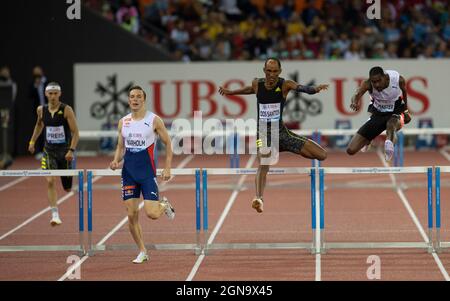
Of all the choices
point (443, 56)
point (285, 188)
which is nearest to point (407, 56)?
point (443, 56)

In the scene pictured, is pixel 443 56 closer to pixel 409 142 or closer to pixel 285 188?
pixel 409 142

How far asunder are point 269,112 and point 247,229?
2568mm

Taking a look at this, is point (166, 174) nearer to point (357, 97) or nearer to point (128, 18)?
point (357, 97)

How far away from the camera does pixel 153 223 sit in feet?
49.8

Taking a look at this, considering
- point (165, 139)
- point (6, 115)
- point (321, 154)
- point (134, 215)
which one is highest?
point (165, 139)

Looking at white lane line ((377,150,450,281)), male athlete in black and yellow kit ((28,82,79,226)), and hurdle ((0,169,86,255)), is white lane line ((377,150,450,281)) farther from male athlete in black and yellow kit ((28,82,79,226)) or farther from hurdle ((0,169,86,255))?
male athlete in black and yellow kit ((28,82,79,226))

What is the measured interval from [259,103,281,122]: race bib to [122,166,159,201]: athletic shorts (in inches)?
64.3

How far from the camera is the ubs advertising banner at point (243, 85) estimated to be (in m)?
23.9

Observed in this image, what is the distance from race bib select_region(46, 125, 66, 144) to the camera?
14492 millimetres

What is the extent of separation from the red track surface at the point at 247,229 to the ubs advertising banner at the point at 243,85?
7.09 feet

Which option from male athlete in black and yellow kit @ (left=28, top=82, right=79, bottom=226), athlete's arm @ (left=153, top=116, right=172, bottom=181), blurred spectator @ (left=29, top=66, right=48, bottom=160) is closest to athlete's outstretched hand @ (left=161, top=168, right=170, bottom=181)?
athlete's arm @ (left=153, top=116, right=172, bottom=181)

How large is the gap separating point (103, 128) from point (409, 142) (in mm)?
7144

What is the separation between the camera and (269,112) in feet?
Result: 40.9

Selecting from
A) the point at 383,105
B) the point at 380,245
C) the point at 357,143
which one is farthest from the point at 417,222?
the point at 380,245
